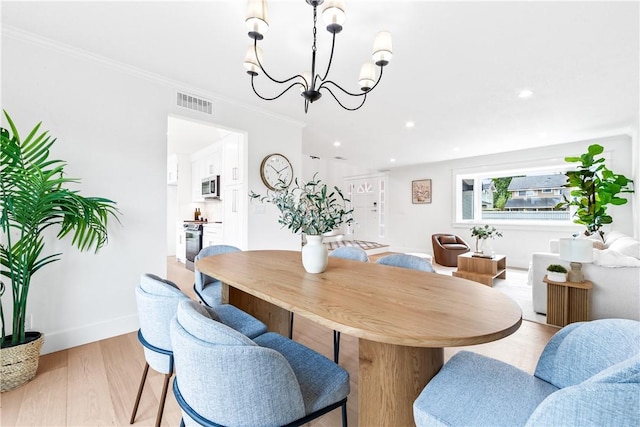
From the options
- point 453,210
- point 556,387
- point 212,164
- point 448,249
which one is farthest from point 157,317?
point 453,210

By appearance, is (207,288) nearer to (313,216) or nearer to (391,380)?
(313,216)

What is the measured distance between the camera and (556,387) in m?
0.94

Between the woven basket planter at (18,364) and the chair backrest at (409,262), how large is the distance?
239 centimetres

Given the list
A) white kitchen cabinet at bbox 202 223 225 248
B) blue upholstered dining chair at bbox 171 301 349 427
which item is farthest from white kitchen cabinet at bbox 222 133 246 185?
blue upholstered dining chair at bbox 171 301 349 427

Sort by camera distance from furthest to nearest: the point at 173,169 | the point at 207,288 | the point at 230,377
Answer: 1. the point at 173,169
2. the point at 207,288
3. the point at 230,377

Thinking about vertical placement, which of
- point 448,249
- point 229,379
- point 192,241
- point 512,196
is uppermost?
point 512,196

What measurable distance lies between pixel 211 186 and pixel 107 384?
393 cm

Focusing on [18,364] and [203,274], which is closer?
[18,364]

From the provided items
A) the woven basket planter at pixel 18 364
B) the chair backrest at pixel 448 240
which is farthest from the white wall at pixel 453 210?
the woven basket planter at pixel 18 364

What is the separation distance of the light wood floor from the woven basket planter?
0.17 feet

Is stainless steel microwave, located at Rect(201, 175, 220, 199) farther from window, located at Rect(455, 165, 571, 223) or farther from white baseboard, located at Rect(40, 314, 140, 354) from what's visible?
window, located at Rect(455, 165, 571, 223)

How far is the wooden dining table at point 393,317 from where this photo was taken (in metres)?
0.80

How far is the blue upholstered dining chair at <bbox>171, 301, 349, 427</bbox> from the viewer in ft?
2.35

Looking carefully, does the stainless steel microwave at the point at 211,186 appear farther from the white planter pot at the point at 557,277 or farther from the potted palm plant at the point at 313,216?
the white planter pot at the point at 557,277
